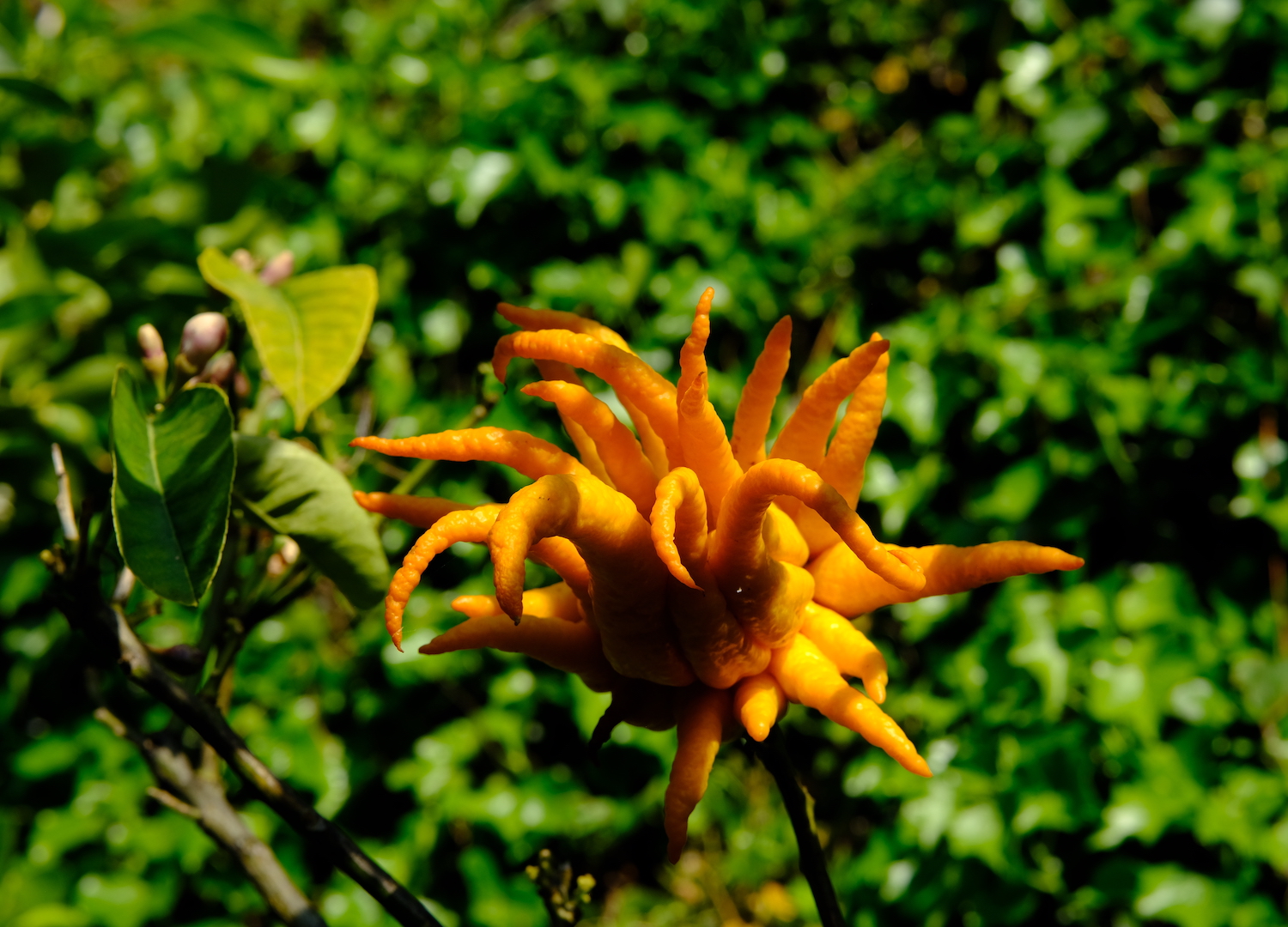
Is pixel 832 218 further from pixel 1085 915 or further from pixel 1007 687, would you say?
pixel 1085 915

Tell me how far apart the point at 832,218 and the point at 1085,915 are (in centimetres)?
113

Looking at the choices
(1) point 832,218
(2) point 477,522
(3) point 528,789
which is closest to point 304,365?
(2) point 477,522

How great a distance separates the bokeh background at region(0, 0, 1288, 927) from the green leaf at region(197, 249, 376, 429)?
24.4 inches

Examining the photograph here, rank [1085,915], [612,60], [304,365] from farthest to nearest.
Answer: [612,60]
[1085,915]
[304,365]

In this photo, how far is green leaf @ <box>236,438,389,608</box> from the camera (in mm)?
587

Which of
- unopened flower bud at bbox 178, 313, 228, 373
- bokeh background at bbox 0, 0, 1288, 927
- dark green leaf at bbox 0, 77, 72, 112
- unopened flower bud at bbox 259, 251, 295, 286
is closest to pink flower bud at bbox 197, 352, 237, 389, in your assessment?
unopened flower bud at bbox 178, 313, 228, 373

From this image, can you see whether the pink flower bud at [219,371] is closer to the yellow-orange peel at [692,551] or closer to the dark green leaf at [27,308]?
the yellow-orange peel at [692,551]

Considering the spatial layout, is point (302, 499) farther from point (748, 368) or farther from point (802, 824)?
point (748, 368)

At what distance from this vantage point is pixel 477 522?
43 cm

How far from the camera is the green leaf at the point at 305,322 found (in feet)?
2.05

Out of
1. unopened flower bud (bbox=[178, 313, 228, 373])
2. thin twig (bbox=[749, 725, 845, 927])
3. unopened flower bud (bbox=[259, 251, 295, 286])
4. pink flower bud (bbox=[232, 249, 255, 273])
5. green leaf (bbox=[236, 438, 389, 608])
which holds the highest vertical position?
unopened flower bud (bbox=[178, 313, 228, 373])

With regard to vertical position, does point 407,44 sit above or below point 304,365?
below

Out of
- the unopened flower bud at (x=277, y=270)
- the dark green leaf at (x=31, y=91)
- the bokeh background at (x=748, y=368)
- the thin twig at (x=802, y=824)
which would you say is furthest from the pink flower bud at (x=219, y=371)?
the bokeh background at (x=748, y=368)

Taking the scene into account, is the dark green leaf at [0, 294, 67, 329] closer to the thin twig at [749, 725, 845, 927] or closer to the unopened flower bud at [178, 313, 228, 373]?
the unopened flower bud at [178, 313, 228, 373]
